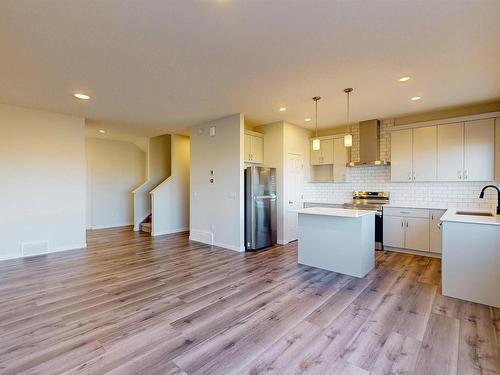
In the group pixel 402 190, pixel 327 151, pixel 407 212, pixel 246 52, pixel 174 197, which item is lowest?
pixel 407 212

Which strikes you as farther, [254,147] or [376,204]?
[254,147]

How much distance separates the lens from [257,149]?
5738 mm

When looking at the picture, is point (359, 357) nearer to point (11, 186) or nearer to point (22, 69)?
point (22, 69)

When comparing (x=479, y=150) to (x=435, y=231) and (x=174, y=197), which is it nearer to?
(x=435, y=231)

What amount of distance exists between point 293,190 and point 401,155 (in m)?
2.29

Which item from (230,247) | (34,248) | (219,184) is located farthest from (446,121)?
(34,248)

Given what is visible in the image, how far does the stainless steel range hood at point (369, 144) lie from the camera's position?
532 cm

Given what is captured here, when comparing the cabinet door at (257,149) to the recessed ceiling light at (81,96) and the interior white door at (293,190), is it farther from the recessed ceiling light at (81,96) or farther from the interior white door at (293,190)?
the recessed ceiling light at (81,96)

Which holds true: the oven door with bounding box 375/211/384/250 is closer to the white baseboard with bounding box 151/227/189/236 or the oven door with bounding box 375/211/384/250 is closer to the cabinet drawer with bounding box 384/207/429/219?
the cabinet drawer with bounding box 384/207/429/219

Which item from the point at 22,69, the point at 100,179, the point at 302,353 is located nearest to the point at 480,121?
the point at 302,353

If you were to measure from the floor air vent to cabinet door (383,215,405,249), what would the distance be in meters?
6.53

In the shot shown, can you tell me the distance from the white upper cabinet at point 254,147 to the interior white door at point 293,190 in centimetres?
65

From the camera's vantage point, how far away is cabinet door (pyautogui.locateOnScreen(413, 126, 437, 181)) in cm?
477

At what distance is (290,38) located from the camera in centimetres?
242
